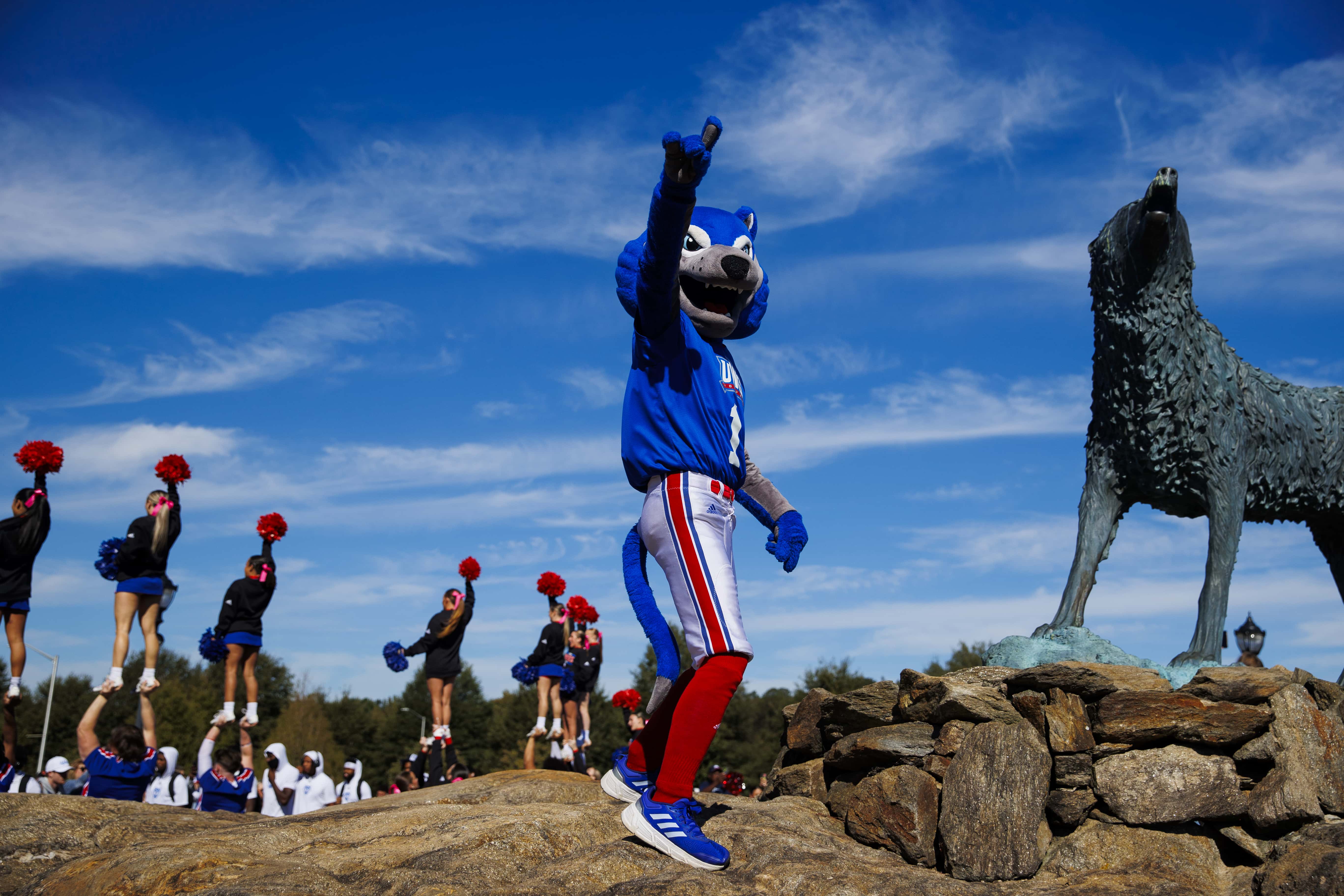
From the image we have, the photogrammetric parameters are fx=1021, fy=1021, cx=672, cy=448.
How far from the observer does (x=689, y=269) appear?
13.7 ft

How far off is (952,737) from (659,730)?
4.87ft

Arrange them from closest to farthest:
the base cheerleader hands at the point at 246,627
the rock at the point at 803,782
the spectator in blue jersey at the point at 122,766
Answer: the rock at the point at 803,782
the spectator in blue jersey at the point at 122,766
the base cheerleader hands at the point at 246,627

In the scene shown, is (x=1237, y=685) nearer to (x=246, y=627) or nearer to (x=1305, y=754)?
(x=1305, y=754)

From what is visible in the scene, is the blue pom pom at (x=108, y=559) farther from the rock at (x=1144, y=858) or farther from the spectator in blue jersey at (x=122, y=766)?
the rock at (x=1144, y=858)

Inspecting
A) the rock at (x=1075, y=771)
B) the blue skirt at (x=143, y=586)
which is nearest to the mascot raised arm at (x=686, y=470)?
the rock at (x=1075, y=771)

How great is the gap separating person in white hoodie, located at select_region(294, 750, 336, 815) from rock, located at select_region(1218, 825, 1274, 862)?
6.83 metres

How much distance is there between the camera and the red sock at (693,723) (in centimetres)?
376

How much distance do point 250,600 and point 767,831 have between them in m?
5.50

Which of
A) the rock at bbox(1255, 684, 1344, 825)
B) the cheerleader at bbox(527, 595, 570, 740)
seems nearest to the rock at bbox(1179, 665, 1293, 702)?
the rock at bbox(1255, 684, 1344, 825)

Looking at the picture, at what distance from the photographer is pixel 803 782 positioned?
547 centimetres

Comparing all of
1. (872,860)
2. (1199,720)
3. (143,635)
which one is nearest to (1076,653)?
(1199,720)

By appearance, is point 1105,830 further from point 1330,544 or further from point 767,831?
point 1330,544

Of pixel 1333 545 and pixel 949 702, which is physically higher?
pixel 1333 545

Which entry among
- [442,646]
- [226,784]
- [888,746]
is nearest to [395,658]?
[442,646]
